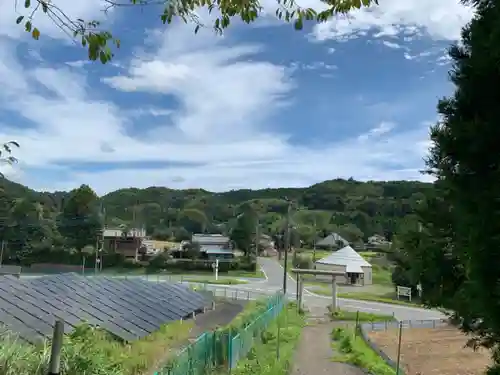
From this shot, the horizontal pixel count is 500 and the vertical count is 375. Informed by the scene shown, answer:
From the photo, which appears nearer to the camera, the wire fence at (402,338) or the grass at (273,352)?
the grass at (273,352)

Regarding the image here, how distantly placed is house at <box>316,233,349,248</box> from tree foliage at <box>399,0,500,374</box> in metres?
69.1

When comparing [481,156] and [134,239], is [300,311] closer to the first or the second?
[481,156]

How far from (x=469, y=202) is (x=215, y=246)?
6065 cm

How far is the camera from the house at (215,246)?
195 feet

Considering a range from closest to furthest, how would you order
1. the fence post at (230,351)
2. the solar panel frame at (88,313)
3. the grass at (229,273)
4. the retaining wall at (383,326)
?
the fence post at (230,351) → the solar panel frame at (88,313) → the retaining wall at (383,326) → the grass at (229,273)

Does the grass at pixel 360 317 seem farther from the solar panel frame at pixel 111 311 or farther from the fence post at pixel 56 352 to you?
the fence post at pixel 56 352

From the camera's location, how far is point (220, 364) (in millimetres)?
12117

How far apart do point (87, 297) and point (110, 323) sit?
121 inches

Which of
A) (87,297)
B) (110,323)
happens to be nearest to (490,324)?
(110,323)

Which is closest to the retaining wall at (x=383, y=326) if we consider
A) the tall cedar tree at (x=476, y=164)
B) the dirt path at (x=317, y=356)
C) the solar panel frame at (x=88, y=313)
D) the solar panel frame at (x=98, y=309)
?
the dirt path at (x=317, y=356)

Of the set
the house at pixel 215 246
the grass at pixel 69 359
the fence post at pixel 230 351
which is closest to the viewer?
the grass at pixel 69 359

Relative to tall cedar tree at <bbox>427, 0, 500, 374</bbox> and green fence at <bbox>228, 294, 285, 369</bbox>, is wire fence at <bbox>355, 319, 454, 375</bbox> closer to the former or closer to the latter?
green fence at <bbox>228, 294, 285, 369</bbox>

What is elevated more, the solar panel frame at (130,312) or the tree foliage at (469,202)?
the tree foliage at (469,202)

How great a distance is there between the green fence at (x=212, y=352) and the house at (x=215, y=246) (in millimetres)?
42550
